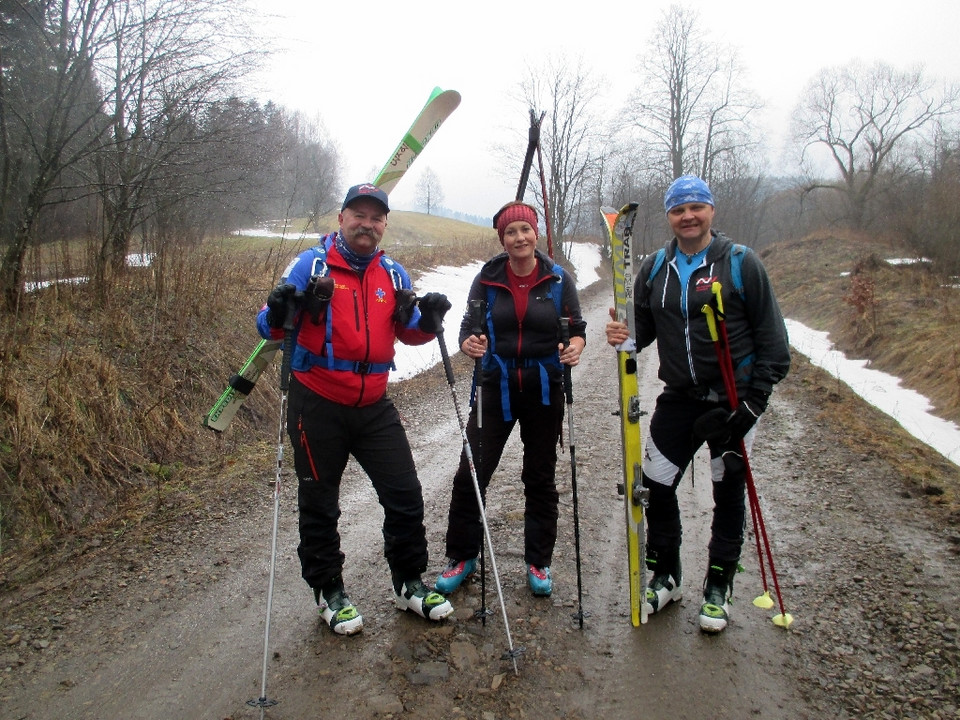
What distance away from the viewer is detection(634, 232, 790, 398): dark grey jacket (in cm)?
309

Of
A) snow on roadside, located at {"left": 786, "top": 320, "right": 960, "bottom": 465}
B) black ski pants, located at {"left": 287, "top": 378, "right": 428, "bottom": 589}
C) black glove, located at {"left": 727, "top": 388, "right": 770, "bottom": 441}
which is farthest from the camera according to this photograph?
snow on roadside, located at {"left": 786, "top": 320, "right": 960, "bottom": 465}

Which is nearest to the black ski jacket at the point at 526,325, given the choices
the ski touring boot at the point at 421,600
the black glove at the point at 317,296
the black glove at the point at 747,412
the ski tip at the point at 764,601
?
the black glove at the point at 317,296

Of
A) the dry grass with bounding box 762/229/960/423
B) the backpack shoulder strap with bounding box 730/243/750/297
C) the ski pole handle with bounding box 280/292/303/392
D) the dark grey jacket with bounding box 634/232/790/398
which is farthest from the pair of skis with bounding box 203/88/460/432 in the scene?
the dry grass with bounding box 762/229/960/423

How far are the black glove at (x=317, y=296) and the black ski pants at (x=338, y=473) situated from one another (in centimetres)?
43

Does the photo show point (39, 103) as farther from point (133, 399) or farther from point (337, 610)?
point (337, 610)

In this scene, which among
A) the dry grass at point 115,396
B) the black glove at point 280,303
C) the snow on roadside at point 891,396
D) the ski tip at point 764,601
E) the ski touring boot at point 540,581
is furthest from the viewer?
the snow on roadside at point 891,396

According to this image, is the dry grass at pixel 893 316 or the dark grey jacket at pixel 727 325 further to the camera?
the dry grass at pixel 893 316

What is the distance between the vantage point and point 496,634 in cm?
327

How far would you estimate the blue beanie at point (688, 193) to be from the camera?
10.6 feet

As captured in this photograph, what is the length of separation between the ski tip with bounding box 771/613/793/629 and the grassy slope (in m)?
3.05

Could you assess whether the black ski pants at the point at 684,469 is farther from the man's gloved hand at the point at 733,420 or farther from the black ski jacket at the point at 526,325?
the black ski jacket at the point at 526,325

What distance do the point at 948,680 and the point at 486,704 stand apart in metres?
2.17

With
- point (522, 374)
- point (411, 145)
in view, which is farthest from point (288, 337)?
point (411, 145)

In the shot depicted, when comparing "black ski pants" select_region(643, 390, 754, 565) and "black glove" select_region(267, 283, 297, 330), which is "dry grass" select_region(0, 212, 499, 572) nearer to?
"black glove" select_region(267, 283, 297, 330)
